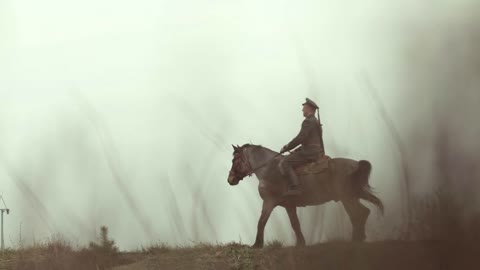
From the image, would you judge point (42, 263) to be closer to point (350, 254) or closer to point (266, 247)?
point (266, 247)

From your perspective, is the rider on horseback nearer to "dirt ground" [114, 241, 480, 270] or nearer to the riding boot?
the riding boot

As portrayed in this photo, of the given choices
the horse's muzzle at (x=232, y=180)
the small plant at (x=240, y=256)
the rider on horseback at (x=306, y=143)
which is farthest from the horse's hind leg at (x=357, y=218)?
the horse's muzzle at (x=232, y=180)

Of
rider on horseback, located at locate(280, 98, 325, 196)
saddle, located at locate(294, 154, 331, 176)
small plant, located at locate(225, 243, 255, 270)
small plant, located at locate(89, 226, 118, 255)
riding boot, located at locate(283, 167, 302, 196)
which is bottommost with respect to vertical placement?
small plant, located at locate(225, 243, 255, 270)

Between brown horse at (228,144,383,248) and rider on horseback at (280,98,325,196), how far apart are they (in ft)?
0.98

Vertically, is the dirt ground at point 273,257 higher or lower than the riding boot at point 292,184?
lower

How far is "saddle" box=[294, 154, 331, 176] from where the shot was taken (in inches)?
559

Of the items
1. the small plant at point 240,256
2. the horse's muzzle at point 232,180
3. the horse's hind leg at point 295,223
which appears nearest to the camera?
the horse's hind leg at point 295,223

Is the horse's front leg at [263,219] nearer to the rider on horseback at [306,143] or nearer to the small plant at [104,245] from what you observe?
the rider on horseback at [306,143]

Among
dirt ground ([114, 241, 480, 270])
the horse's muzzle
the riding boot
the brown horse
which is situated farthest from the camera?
the horse's muzzle

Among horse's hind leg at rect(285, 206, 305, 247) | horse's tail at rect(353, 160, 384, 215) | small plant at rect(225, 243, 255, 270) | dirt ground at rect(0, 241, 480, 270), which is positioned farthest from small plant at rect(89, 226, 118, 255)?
horse's tail at rect(353, 160, 384, 215)

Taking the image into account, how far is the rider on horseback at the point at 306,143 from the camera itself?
14445mm

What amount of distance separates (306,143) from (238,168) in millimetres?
1864

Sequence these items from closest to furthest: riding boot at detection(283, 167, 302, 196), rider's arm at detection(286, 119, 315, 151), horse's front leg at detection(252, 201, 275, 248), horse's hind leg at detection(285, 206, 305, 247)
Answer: horse's hind leg at detection(285, 206, 305, 247) < horse's front leg at detection(252, 201, 275, 248) < riding boot at detection(283, 167, 302, 196) < rider's arm at detection(286, 119, 315, 151)

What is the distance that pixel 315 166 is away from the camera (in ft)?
47.0
